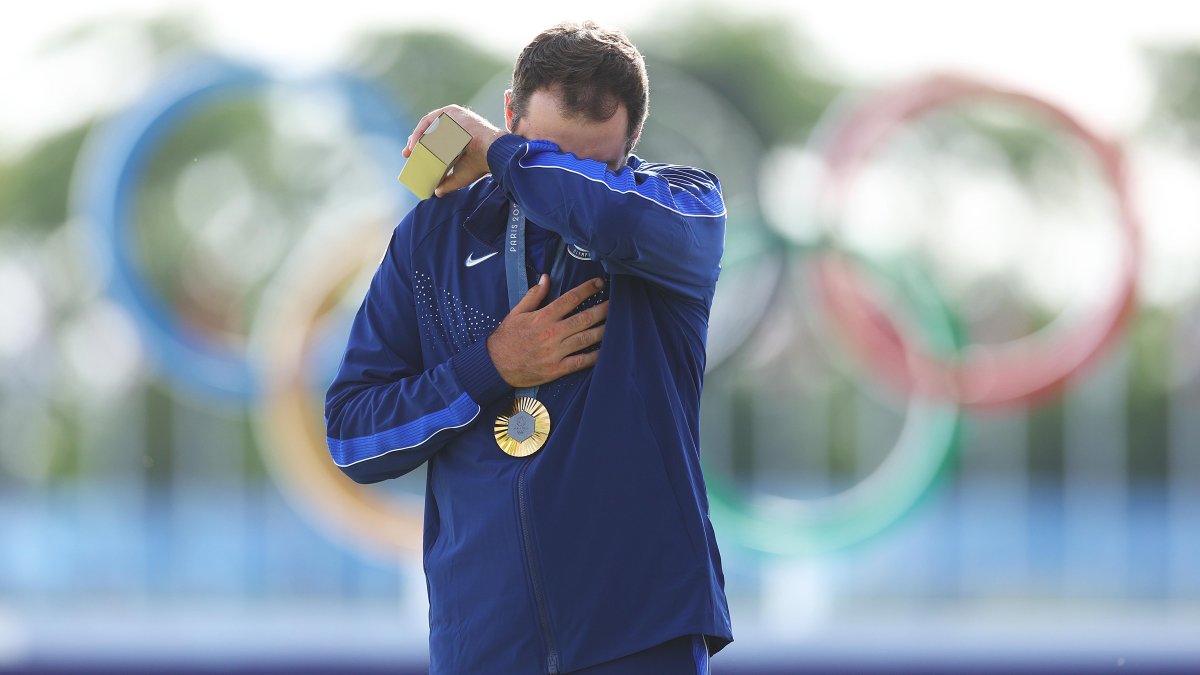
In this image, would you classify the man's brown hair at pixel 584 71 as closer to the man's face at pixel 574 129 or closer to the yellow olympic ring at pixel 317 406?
the man's face at pixel 574 129

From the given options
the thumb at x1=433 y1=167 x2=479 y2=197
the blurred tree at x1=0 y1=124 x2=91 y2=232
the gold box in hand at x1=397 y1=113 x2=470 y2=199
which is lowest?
the thumb at x1=433 y1=167 x2=479 y2=197

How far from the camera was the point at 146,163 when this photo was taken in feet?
34.7

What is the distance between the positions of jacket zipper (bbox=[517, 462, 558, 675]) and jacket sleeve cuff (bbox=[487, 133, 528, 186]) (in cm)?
55

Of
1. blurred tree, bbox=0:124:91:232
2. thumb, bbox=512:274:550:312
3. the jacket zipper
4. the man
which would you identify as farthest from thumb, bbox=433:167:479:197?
blurred tree, bbox=0:124:91:232

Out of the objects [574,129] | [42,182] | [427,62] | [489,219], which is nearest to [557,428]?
[489,219]

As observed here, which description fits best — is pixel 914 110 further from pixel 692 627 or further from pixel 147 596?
pixel 147 596

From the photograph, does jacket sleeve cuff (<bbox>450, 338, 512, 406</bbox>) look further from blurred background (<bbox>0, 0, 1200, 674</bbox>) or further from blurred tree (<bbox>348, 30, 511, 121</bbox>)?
blurred tree (<bbox>348, 30, 511, 121</bbox>)

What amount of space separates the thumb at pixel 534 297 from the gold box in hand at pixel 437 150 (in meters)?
0.29

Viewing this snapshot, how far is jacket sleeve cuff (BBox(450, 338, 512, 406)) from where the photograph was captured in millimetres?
2893

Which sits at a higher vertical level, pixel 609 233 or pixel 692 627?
pixel 609 233

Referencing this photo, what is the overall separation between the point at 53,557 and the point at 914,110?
19.7 metres

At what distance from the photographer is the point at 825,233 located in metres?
11.1

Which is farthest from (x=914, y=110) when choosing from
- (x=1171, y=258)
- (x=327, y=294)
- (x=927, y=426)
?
(x=1171, y=258)

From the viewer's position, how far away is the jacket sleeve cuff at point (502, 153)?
2.92m
